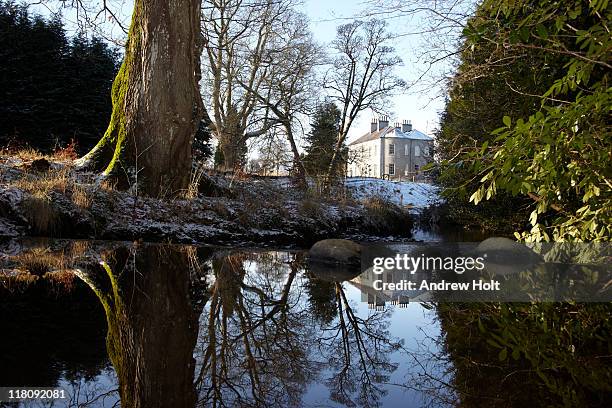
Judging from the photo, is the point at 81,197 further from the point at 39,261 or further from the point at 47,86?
the point at 47,86

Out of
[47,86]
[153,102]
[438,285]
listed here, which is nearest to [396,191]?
[47,86]

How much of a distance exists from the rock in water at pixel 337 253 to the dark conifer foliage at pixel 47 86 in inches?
620

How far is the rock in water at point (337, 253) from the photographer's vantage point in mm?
4430

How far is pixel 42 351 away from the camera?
1.58 meters

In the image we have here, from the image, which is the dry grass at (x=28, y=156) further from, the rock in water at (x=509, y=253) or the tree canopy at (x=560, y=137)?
the tree canopy at (x=560, y=137)

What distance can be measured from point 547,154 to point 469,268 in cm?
296

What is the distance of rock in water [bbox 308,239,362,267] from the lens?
174 inches

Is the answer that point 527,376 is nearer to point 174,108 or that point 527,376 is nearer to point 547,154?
point 547,154

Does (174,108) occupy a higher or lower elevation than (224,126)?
lower

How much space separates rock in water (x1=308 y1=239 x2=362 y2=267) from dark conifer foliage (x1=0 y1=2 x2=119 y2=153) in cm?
1576

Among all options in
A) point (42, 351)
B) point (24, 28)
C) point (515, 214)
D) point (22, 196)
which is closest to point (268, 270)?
point (42, 351)

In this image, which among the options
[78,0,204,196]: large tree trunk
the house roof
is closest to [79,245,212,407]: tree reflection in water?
[78,0,204,196]: large tree trunk

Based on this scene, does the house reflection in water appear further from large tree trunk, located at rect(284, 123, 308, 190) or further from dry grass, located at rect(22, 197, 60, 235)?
large tree trunk, located at rect(284, 123, 308, 190)

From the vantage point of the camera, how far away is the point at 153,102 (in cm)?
718
